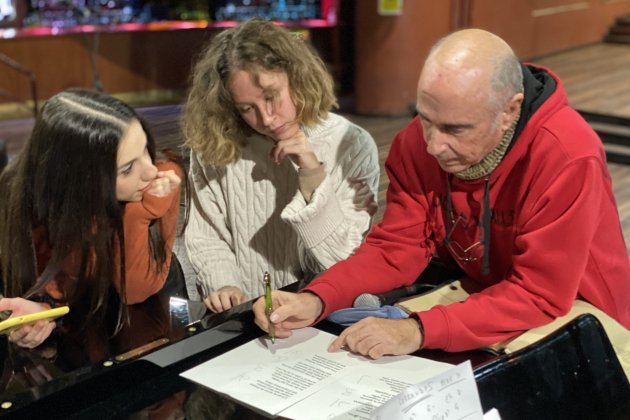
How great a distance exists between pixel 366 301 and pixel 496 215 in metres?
0.33

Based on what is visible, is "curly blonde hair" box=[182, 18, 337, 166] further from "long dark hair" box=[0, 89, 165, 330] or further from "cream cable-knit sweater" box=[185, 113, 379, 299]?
"long dark hair" box=[0, 89, 165, 330]

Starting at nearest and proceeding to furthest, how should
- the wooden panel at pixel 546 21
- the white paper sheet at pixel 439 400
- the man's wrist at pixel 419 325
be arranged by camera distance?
1. the white paper sheet at pixel 439 400
2. the man's wrist at pixel 419 325
3. the wooden panel at pixel 546 21

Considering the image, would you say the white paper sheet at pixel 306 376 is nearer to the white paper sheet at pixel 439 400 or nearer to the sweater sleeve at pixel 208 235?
the white paper sheet at pixel 439 400

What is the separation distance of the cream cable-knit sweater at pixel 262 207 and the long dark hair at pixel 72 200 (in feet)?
1.22

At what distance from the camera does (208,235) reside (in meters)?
2.27

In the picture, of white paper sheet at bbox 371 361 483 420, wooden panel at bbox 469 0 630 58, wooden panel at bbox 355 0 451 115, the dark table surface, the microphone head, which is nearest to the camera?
white paper sheet at bbox 371 361 483 420

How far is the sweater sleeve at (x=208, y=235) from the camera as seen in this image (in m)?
2.18

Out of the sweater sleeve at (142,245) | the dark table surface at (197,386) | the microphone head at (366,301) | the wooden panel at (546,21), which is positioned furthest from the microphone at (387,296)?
the wooden panel at (546,21)

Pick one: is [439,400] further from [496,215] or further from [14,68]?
[14,68]

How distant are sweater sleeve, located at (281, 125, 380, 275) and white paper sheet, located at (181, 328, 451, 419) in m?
0.50

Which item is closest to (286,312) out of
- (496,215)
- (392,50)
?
(496,215)

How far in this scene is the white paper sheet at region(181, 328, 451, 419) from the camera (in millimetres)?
1287

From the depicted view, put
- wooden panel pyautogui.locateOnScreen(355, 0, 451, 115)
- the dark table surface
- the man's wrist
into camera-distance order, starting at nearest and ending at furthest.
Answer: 1. the dark table surface
2. the man's wrist
3. wooden panel pyautogui.locateOnScreen(355, 0, 451, 115)

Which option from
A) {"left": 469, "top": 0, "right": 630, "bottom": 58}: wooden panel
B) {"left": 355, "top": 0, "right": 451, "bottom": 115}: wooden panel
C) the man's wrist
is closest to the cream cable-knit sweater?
the man's wrist
